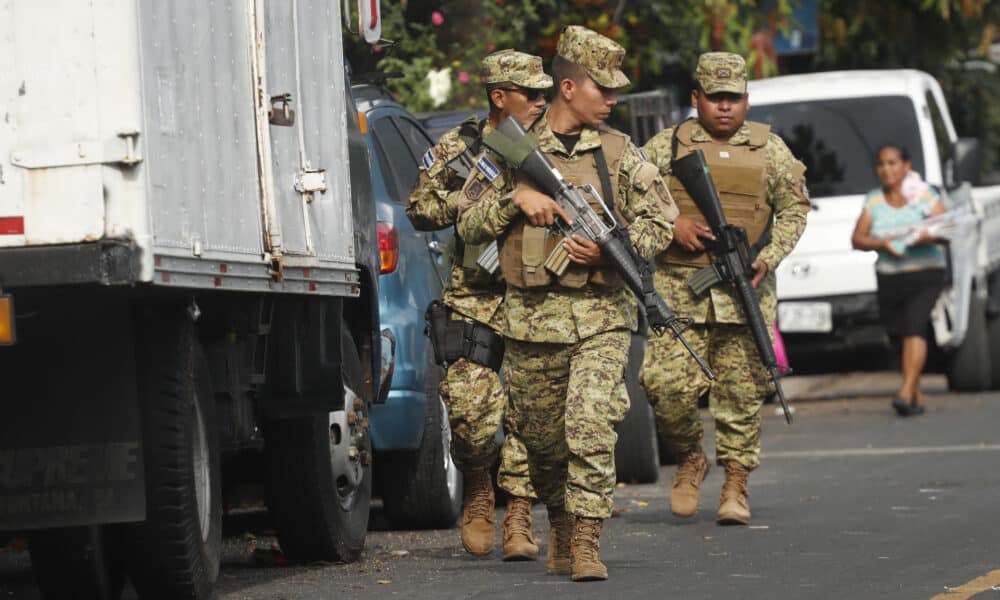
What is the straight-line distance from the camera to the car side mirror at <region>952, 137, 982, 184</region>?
15.4 meters

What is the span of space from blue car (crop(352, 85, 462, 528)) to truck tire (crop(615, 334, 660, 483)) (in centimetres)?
163

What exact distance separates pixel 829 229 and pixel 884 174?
901 mm

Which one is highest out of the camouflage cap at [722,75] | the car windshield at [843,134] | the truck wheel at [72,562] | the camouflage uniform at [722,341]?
the car windshield at [843,134]

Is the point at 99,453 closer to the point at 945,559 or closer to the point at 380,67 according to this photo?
the point at 945,559

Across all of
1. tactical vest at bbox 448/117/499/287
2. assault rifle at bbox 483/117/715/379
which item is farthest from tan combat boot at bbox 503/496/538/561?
assault rifle at bbox 483/117/715/379

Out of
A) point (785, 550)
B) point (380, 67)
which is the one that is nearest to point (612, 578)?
point (785, 550)

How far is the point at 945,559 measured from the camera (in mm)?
7641

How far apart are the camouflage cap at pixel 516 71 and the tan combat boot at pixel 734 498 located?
2.10m

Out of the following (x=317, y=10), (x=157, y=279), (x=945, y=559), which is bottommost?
(x=945, y=559)

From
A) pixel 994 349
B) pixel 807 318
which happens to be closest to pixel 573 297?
pixel 807 318

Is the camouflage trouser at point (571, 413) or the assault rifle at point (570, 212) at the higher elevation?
the assault rifle at point (570, 212)

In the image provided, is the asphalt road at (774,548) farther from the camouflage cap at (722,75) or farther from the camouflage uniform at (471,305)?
the camouflage cap at (722,75)

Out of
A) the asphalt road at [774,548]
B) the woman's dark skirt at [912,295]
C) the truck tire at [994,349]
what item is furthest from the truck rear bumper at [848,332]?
the asphalt road at [774,548]

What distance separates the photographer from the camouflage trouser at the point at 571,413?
735 centimetres
